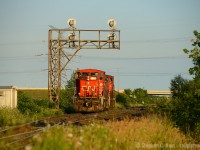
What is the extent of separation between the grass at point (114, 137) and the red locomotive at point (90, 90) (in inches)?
709

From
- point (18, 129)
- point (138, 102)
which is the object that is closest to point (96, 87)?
point (18, 129)

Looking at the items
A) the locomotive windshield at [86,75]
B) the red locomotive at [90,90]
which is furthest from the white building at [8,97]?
the locomotive windshield at [86,75]

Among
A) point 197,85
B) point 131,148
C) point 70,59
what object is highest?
point 70,59

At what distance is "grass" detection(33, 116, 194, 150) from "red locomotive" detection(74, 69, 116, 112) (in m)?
18.0

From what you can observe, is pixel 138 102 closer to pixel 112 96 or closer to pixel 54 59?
pixel 112 96

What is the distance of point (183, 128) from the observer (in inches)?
799

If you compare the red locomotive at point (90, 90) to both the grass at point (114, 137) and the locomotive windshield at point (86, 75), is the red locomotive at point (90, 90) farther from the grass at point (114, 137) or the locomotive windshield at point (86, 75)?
the grass at point (114, 137)

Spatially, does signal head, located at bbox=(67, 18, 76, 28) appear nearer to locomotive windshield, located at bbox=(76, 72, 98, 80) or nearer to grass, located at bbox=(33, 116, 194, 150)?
locomotive windshield, located at bbox=(76, 72, 98, 80)

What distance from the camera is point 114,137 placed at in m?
13.6

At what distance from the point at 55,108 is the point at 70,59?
5.08 meters

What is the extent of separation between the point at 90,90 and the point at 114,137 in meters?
24.9

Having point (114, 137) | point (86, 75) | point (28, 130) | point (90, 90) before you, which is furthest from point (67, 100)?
point (114, 137)

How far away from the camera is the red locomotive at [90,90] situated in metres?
37.8

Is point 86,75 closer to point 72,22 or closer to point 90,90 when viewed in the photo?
point 90,90
